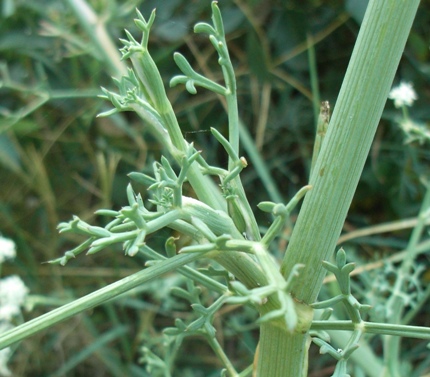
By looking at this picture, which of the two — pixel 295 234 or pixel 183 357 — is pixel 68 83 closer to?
pixel 183 357

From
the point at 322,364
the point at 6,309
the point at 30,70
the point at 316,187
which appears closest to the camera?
the point at 316,187

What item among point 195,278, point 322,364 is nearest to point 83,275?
point 322,364

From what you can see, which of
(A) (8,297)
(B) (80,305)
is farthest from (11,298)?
(B) (80,305)

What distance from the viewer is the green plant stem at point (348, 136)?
0.37m

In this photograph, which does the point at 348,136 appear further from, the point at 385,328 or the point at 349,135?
the point at 385,328

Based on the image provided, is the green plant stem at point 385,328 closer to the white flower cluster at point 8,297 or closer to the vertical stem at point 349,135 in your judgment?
the vertical stem at point 349,135

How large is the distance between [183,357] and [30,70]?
0.65 metres

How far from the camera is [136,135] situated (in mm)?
1136

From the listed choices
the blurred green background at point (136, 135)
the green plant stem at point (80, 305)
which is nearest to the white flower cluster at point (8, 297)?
the blurred green background at point (136, 135)

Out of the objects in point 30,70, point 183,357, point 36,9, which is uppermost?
point 36,9

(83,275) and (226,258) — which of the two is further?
(83,275)

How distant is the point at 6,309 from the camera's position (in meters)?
0.93

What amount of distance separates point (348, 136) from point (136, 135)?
791 millimetres

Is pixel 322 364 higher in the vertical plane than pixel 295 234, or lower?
lower
